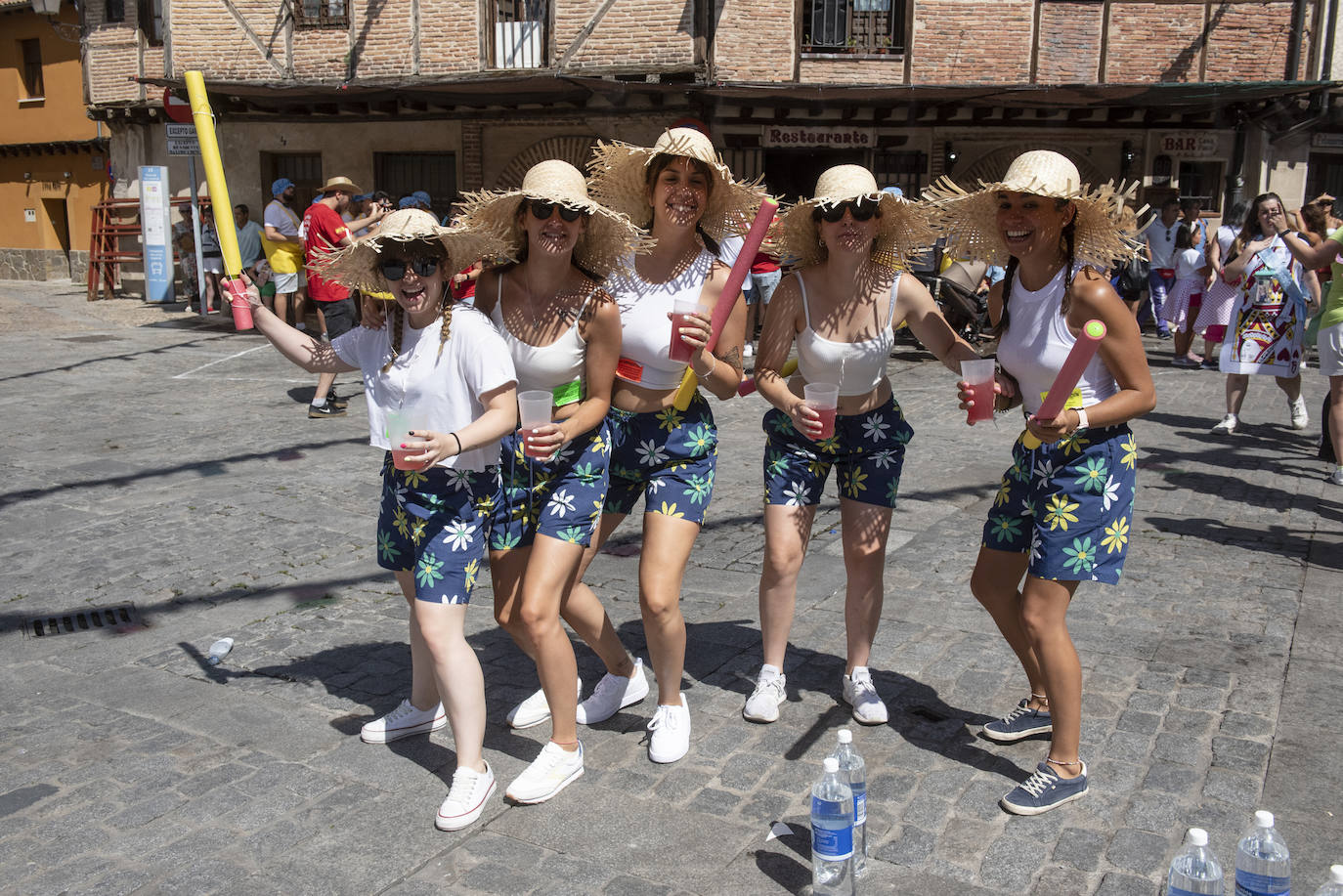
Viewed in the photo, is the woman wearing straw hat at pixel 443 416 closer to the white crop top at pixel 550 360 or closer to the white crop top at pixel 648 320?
the white crop top at pixel 550 360

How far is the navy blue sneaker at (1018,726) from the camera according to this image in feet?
13.0

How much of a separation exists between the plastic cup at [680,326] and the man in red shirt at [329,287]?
607 centimetres

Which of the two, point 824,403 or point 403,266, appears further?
point 824,403

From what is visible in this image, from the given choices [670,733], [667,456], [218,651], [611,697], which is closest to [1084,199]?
[667,456]

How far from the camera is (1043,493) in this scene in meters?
3.50

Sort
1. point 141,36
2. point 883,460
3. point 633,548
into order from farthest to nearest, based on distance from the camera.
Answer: point 141,36 < point 633,548 < point 883,460

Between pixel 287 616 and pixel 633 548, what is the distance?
6.29 feet

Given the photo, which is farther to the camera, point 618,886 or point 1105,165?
point 1105,165

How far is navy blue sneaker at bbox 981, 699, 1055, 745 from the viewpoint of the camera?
3.95 metres

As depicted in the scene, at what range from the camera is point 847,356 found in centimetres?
397

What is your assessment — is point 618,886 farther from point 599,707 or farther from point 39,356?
point 39,356

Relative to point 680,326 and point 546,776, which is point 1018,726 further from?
point 680,326

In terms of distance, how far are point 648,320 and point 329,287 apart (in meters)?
6.11

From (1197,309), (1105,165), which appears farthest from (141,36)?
(1197,309)
